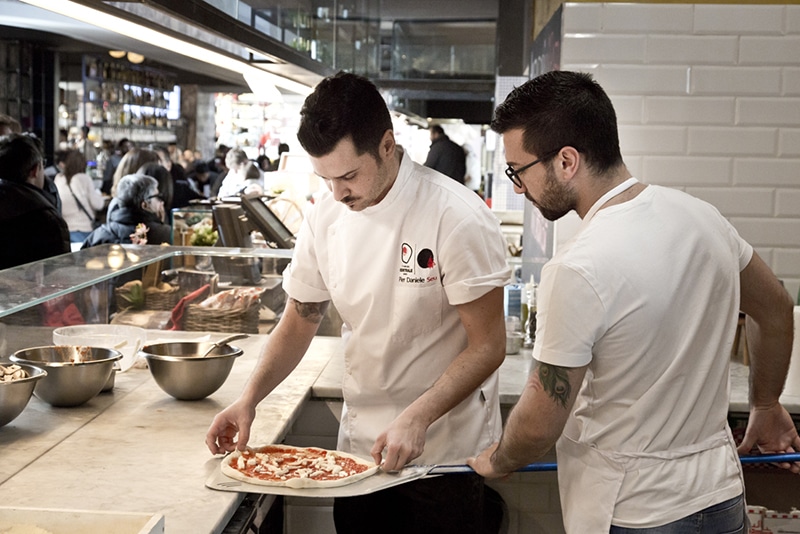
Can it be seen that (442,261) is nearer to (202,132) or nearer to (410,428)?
(410,428)

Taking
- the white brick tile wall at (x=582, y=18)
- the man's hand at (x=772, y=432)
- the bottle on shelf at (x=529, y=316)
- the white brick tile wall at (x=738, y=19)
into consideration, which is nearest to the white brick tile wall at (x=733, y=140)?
the white brick tile wall at (x=738, y=19)

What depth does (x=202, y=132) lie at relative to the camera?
841 inches

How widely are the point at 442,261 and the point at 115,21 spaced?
108 centimetres

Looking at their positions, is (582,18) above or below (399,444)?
above

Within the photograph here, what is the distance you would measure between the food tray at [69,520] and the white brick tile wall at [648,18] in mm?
2596

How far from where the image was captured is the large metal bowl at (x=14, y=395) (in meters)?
2.21

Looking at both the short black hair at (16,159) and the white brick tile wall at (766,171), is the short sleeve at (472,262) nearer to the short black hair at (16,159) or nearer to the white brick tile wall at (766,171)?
the white brick tile wall at (766,171)

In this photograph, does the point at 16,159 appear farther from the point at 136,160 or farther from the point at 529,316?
the point at 529,316

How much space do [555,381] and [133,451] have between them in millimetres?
1029

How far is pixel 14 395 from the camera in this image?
223 cm

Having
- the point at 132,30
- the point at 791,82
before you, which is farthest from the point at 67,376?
the point at 791,82

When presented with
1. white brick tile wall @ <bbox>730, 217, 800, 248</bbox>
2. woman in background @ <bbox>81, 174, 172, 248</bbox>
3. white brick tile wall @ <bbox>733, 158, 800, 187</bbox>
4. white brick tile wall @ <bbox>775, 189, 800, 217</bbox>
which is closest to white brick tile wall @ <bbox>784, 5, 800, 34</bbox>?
white brick tile wall @ <bbox>733, 158, 800, 187</bbox>

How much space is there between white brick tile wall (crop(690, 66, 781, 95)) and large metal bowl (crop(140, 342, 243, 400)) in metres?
1.98

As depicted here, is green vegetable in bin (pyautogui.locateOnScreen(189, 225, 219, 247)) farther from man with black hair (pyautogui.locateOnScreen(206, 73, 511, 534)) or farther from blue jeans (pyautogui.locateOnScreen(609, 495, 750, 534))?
blue jeans (pyautogui.locateOnScreen(609, 495, 750, 534))
